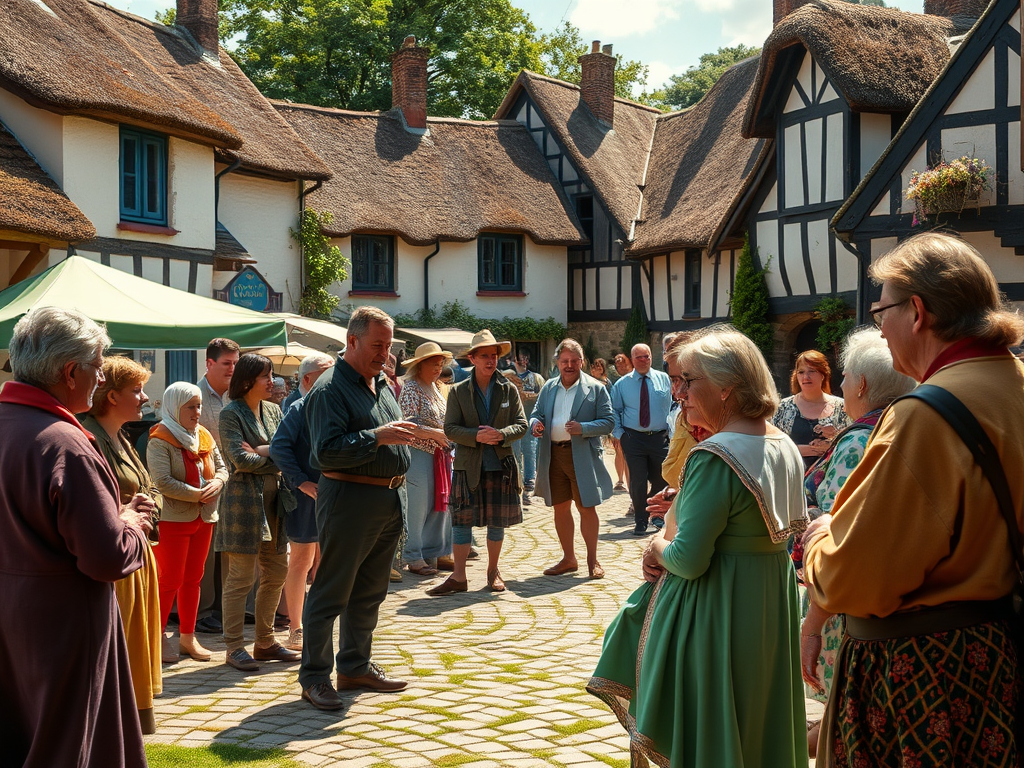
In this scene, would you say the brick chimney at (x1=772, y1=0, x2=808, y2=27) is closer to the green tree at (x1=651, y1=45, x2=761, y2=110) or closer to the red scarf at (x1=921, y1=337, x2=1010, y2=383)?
the red scarf at (x1=921, y1=337, x2=1010, y2=383)

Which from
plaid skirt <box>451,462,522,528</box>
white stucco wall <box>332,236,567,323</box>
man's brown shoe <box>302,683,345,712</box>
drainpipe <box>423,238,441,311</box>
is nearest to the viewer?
man's brown shoe <box>302,683,345,712</box>

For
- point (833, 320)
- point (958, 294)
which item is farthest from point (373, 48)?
point (958, 294)

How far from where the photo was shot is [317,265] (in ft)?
70.3

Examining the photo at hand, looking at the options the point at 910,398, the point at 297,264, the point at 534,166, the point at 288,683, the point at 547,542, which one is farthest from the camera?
the point at 534,166

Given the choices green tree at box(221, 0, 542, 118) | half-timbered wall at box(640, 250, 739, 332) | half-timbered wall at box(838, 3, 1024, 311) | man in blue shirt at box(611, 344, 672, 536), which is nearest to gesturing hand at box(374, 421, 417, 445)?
man in blue shirt at box(611, 344, 672, 536)

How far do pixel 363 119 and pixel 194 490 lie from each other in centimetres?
2197

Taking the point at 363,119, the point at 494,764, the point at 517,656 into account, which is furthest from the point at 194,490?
the point at 363,119

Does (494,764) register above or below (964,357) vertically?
below

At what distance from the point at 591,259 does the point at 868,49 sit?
10995 millimetres

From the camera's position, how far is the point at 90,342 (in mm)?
3512

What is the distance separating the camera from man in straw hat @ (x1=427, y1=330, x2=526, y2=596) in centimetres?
849

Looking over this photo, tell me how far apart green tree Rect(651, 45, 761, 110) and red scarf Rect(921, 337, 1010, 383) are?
2354 inches

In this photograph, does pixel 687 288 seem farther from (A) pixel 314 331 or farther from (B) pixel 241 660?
(B) pixel 241 660

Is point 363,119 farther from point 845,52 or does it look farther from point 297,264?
point 845,52
